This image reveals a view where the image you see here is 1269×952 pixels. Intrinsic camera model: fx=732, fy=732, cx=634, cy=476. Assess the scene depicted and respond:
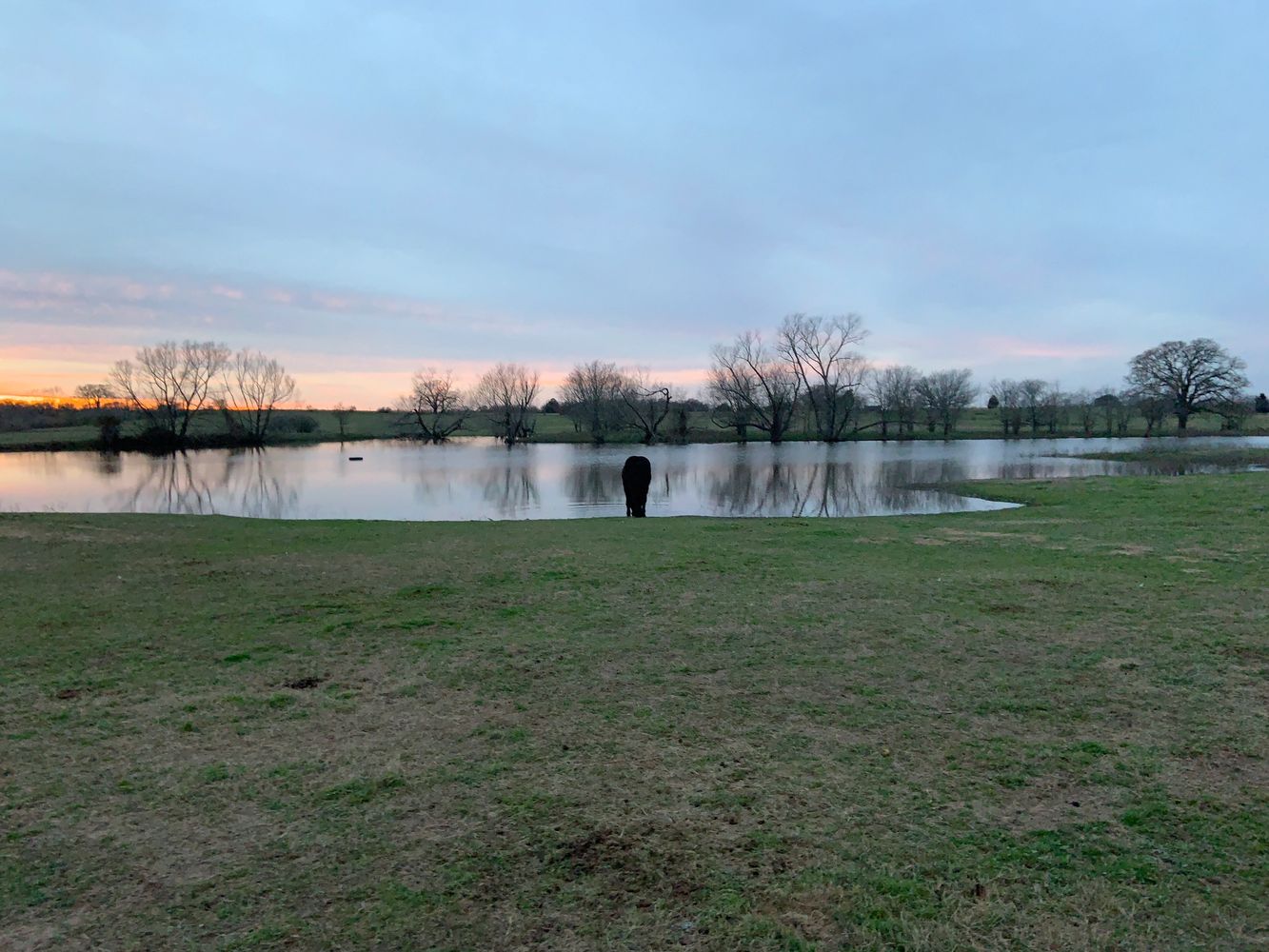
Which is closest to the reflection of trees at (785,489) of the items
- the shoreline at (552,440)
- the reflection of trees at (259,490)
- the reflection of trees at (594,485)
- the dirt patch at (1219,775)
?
the reflection of trees at (594,485)

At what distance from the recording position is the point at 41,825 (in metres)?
3.09

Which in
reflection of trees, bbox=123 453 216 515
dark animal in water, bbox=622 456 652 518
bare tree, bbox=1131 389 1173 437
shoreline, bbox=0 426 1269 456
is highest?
bare tree, bbox=1131 389 1173 437

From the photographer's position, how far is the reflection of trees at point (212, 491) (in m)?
20.6

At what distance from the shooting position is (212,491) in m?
25.5

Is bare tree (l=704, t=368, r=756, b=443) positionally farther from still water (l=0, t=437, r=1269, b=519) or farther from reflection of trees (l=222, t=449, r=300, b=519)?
reflection of trees (l=222, t=449, r=300, b=519)

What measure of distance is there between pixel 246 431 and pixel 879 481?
191ft

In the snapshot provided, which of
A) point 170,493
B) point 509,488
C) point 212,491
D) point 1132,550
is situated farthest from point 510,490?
point 1132,550

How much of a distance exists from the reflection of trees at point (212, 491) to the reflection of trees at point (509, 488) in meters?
5.74

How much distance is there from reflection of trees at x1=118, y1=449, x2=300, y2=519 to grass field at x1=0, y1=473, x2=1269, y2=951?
13877 mm

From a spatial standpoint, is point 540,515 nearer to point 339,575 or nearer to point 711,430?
point 339,575

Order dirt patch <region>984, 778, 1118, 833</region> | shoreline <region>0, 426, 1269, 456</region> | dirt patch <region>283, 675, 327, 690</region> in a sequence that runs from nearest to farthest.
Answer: dirt patch <region>984, 778, 1118, 833</region>
dirt patch <region>283, 675, 327, 690</region>
shoreline <region>0, 426, 1269, 456</region>

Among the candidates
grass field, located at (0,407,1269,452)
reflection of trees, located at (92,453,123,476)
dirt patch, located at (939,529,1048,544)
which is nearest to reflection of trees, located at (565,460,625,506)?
dirt patch, located at (939,529,1048,544)

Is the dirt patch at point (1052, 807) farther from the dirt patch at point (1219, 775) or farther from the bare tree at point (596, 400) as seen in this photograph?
the bare tree at point (596, 400)

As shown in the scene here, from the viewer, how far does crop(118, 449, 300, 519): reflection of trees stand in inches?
810
